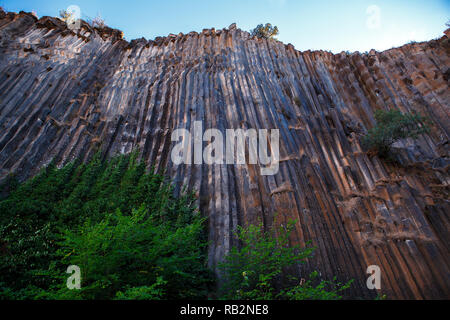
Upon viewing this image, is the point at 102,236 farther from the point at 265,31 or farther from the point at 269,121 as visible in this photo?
the point at 265,31

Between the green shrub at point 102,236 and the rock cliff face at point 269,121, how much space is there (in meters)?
0.86

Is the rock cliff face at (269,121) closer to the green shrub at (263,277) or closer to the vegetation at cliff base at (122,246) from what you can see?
the vegetation at cliff base at (122,246)

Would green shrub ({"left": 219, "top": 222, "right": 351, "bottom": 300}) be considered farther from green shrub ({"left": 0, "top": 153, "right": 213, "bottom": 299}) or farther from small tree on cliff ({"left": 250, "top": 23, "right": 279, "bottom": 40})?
small tree on cliff ({"left": 250, "top": 23, "right": 279, "bottom": 40})

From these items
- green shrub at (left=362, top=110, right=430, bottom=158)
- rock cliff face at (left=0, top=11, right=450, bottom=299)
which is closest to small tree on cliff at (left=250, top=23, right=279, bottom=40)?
rock cliff face at (left=0, top=11, right=450, bottom=299)

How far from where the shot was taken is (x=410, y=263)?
7066mm

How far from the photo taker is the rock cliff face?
7691mm

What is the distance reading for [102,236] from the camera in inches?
200

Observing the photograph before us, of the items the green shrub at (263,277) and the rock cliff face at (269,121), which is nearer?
the green shrub at (263,277)

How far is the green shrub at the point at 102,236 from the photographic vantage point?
15.5 feet

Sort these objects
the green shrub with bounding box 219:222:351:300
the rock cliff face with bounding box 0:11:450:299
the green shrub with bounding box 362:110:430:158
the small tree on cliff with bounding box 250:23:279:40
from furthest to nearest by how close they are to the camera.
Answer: the small tree on cliff with bounding box 250:23:279:40 → the green shrub with bounding box 362:110:430:158 → the rock cliff face with bounding box 0:11:450:299 → the green shrub with bounding box 219:222:351:300

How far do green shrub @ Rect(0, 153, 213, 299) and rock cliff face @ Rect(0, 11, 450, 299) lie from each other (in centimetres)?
86

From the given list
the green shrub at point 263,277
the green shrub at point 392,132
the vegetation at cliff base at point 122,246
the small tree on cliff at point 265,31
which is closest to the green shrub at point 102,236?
the vegetation at cliff base at point 122,246
